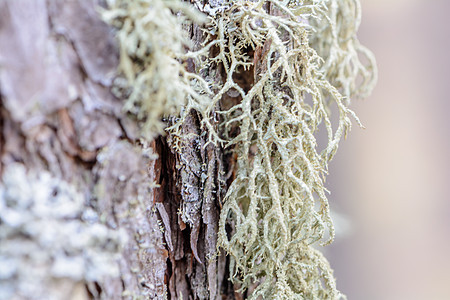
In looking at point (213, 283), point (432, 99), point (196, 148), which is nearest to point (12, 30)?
point (196, 148)

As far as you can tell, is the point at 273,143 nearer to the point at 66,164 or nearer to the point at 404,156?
the point at 66,164

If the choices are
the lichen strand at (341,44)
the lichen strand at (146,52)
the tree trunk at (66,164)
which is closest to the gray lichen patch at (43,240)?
the tree trunk at (66,164)

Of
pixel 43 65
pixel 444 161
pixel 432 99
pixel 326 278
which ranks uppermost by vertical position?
pixel 432 99

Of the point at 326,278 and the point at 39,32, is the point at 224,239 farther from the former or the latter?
the point at 39,32

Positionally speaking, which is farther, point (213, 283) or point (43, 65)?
→ point (213, 283)

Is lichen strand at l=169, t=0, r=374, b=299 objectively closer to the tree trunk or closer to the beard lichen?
the beard lichen

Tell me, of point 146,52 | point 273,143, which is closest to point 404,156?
point 273,143

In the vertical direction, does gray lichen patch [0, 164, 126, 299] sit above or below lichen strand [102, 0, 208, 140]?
below

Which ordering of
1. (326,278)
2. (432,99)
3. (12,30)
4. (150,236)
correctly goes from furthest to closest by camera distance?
(432,99) < (326,278) < (150,236) < (12,30)

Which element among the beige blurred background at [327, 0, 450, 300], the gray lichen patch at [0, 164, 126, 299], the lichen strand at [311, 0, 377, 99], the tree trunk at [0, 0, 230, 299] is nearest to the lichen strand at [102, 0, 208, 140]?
the tree trunk at [0, 0, 230, 299]
